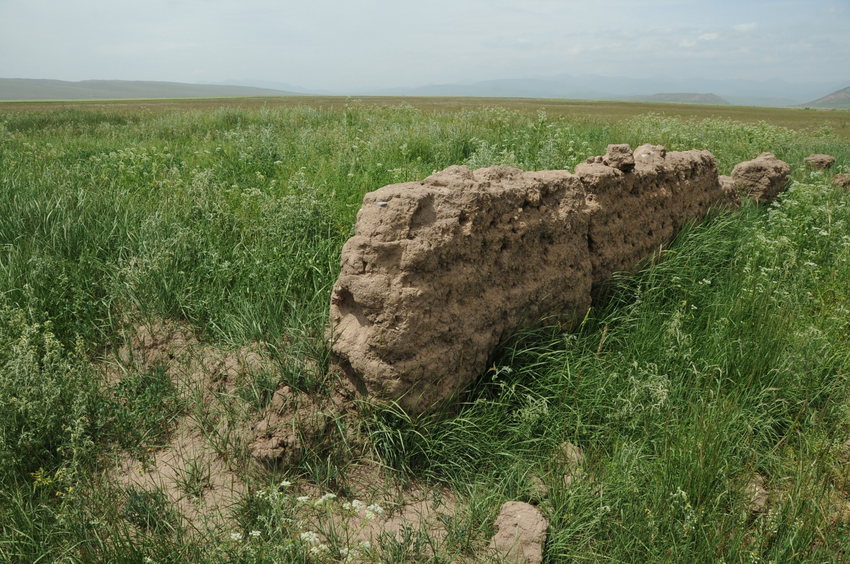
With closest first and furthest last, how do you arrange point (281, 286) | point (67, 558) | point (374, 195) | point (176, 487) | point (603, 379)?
point (67, 558) → point (176, 487) → point (374, 195) → point (603, 379) → point (281, 286)

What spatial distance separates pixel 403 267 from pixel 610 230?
2411mm

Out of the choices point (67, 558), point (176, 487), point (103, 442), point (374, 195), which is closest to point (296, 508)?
point (176, 487)

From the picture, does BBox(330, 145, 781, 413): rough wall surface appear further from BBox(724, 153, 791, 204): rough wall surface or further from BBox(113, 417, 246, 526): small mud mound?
BBox(724, 153, 791, 204): rough wall surface

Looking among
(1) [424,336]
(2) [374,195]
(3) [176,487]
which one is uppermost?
(2) [374,195]

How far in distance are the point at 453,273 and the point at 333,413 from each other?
1141 mm

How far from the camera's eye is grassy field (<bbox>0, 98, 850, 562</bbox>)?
2.93 meters

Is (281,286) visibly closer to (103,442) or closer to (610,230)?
(103,442)

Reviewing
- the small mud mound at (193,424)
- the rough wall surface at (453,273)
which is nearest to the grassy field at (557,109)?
the rough wall surface at (453,273)

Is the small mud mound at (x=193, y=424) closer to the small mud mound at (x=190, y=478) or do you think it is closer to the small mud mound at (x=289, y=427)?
the small mud mound at (x=190, y=478)

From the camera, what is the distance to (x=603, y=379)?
4020 mm

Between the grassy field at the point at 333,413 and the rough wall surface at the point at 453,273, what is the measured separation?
228 millimetres

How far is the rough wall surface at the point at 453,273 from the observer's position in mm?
3471

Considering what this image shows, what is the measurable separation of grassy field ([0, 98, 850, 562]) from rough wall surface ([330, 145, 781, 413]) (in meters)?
0.23

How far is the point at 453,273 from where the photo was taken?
3705mm
